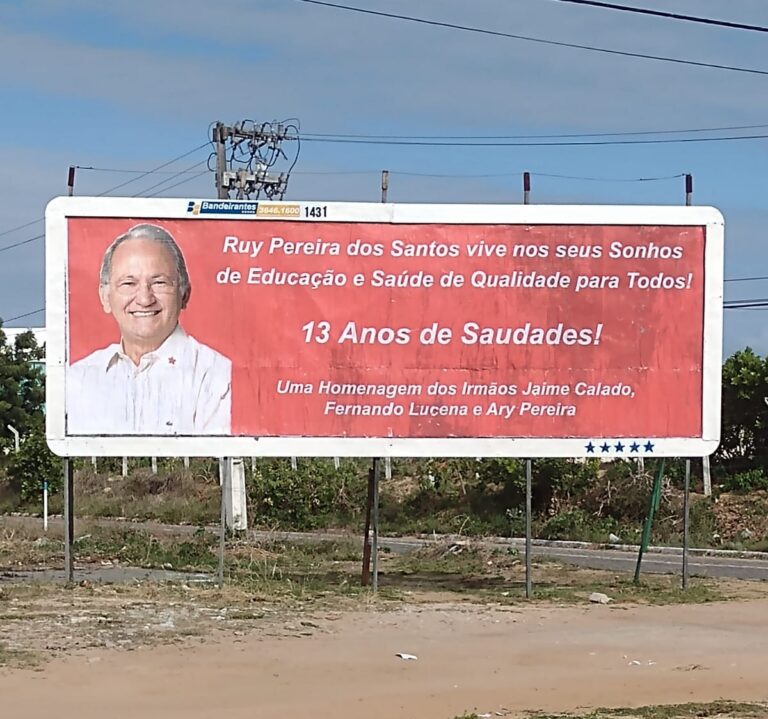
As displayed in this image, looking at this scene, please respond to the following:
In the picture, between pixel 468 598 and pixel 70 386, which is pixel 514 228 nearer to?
pixel 468 598

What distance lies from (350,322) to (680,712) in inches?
294

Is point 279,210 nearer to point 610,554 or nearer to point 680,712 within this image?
point 680,712

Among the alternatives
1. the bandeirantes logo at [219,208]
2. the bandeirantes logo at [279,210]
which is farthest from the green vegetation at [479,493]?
the bandeirantes logo at [219,208]

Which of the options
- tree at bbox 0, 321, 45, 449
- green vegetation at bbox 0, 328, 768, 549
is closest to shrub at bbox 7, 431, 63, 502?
green vegetation at bbox 0, 328, 768, 549

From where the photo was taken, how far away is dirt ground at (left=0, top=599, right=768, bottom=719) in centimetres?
918

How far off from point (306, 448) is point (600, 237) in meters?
4.54

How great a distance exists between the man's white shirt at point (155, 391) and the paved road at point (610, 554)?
8325 millimetres

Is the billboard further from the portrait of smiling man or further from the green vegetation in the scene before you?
the green vegetation

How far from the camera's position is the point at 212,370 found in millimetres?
15250

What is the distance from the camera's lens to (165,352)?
15203 millimetres

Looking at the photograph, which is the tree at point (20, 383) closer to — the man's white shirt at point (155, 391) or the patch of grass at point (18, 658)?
the man's white shirt at point (155, 391)

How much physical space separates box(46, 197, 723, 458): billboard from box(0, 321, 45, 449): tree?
33138 mm

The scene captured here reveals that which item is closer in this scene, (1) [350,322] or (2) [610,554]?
(1) [350,322]

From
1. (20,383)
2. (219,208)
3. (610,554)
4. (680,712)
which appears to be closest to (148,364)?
(219,208)
